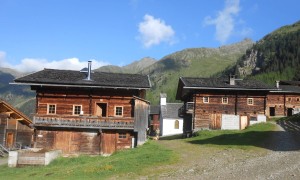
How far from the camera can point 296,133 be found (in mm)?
35438

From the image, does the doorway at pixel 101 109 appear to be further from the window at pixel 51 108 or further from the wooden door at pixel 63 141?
the window at pixel 51 108

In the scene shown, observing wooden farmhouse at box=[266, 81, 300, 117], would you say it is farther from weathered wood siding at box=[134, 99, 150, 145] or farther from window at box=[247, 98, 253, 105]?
weathered wood siding at box=[134, 99, 150, 145]

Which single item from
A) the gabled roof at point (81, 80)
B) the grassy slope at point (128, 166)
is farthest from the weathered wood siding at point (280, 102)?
the grassy slope at point (128, 166)

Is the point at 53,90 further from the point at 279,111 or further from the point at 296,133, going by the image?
the point at 279,111

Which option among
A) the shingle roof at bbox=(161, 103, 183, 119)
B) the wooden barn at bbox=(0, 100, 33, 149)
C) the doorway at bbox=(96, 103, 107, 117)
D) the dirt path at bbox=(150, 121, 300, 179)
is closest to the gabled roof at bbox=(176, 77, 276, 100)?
the doorway at bbox=(96, 103, 107, 117)

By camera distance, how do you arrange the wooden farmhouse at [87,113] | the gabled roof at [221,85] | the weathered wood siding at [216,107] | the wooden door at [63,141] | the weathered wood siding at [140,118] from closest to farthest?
the wooden farmhouse at [87,113], the wooden door at [63,141], the weathered wood siding at [140,118], the gabled roof at [221,85], the weathered wood siding at [216,107]

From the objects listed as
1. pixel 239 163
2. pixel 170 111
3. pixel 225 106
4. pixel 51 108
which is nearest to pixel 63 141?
pixel 51 108

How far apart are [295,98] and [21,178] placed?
57.6 m

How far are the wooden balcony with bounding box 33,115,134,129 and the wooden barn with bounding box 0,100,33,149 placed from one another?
32.0ft

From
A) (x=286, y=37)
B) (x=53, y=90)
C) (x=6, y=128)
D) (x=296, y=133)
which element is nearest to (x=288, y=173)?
(x=296, y=133)

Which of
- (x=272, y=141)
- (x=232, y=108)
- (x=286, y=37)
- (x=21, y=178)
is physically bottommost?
(x=21, y=178)

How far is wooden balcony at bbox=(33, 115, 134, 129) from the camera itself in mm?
35250

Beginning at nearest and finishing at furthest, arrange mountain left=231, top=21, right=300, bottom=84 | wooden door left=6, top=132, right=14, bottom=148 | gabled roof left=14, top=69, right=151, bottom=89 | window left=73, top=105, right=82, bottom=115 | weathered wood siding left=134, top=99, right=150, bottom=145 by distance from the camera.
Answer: gabled roof left=14, top=69, right=151, bottom=89, weathered wood siding left=134, top=99, right=150, bottom=145, window left=73, top=105, right=82, bottom=115, wooden door left=6, top=132, right=14, bottom=148, mountain left=231, top=21, right=300, bottom=84

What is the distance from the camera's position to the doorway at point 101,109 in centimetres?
3731
